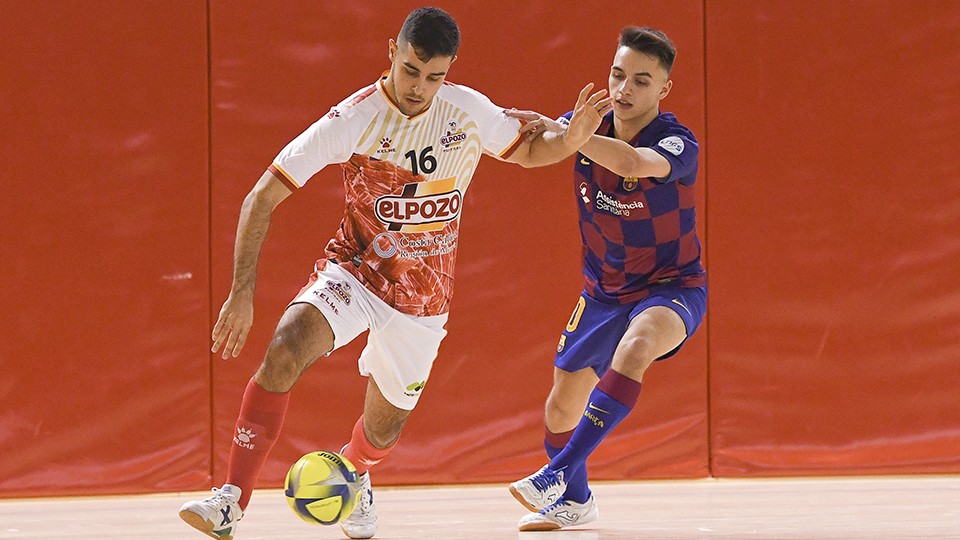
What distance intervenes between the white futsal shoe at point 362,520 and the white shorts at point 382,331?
413 millimetres

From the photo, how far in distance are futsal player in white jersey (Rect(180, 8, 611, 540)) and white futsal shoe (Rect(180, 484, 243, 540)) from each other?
1 centimetres

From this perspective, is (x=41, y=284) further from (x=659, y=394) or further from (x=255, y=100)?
(x=659, y=394)

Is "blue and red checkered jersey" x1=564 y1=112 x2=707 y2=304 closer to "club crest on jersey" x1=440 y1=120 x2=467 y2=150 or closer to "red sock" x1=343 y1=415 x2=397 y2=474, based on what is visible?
"club crest on jersey" x1=440 y1=120 x2=467 y2=150

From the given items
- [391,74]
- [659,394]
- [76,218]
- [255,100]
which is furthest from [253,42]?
[659,394]

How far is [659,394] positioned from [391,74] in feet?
9.10

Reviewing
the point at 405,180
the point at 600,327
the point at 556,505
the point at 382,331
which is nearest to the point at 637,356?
the point at 600,327

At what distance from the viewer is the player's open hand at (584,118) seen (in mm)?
4559

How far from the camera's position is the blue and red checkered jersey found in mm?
5098

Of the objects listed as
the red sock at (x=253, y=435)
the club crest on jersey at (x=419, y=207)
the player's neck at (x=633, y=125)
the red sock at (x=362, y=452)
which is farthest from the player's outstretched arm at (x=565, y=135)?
the red sock at (x=253, y=435)

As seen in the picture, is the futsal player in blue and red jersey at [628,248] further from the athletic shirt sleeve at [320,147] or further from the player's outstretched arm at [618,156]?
the athletic shirt sleeve at [320,147]

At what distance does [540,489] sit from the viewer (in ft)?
15.1

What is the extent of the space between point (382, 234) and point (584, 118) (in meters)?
0.92

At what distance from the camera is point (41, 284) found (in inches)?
245

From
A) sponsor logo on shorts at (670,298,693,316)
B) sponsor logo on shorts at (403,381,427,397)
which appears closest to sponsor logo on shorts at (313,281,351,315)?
sponsor logo on shorts at (403,381,427,397)
